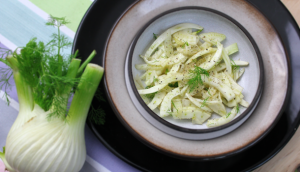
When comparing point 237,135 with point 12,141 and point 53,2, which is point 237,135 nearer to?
point 12,141

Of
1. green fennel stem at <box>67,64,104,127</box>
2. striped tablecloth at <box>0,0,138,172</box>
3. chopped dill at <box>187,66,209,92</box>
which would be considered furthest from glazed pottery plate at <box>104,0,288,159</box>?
striped tablecloth at <box>0,0,138,172</box>

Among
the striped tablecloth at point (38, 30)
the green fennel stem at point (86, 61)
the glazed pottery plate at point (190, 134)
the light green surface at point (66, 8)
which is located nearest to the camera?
the glazed pottery plate at point (190, 134)

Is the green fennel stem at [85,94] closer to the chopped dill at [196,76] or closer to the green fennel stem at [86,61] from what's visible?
the green fennel stem at [86,61]

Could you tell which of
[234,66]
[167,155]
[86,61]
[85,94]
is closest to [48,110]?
[85,94]

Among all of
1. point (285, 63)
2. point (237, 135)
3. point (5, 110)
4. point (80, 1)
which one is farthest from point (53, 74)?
point (285, 63)

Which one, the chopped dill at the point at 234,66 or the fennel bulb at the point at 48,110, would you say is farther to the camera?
the chopped dill at the point at 234,66

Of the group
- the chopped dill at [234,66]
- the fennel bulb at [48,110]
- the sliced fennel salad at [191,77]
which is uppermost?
the chopped dill at [234,66]

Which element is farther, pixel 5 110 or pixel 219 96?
pixel 5 110

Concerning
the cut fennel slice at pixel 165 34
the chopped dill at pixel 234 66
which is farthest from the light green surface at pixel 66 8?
the chopped dill at pixel 234 66
